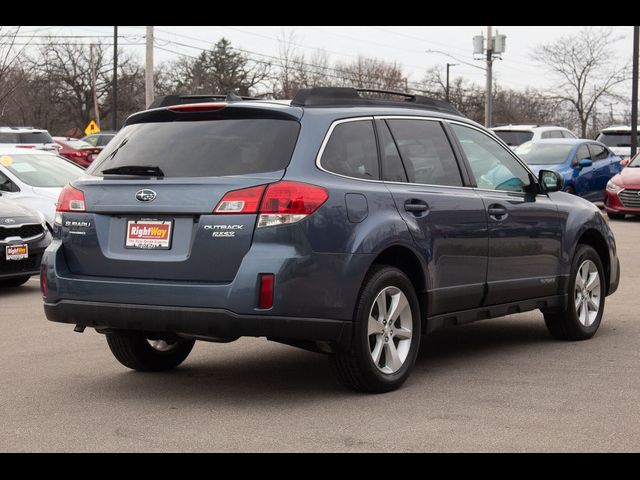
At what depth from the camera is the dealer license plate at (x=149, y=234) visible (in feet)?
20.2

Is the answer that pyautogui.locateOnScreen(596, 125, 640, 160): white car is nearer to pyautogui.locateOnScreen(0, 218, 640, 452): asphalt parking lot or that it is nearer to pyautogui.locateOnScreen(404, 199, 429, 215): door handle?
pyautogui.locateOnScreen(0, 218, 640, 452): asphalt parking lot

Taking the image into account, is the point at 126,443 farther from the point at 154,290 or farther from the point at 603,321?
the point at 603,321

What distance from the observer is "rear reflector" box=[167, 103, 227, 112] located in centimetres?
647

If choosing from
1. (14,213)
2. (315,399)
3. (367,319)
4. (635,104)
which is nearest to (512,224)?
(367,319)

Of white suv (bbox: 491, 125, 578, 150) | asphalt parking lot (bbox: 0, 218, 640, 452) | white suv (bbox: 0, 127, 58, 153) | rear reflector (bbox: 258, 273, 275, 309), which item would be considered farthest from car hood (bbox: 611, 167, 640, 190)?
white suv (bbox: 0, 127, 58, 153)

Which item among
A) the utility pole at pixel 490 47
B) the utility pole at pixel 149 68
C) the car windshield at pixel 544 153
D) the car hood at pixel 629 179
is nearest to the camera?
the car hood at pixel 629 179

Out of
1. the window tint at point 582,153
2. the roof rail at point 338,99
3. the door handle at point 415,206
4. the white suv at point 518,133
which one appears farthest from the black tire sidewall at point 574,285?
the white suv at point 518,133

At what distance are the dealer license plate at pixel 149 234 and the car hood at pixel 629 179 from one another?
17416 mm

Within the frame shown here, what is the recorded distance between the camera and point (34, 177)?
14.6 metres

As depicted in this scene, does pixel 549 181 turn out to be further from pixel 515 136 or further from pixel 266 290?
pixel 515 136

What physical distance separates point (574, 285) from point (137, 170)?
3647 mm

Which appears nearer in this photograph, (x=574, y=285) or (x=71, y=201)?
(x=71, y=201)

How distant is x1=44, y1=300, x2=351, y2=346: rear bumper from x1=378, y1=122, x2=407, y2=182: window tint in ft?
3.57

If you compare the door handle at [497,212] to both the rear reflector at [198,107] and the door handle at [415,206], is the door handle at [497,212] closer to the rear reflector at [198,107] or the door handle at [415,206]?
the door handle at [415,206]
